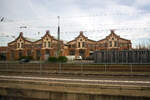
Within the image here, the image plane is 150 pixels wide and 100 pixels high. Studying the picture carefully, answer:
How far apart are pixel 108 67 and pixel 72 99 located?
9.01 meters

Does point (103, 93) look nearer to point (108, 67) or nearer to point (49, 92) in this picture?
point (49, 92)

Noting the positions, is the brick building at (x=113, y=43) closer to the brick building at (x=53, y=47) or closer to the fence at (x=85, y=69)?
the brick building at (x=53, y=47)

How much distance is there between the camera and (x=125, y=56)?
20891mm

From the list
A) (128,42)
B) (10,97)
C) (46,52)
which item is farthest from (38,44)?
(10,97)

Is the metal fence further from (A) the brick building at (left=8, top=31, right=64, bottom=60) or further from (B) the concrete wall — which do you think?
(A) the brick building at (left=8, top=31, right=64, bottom=60)

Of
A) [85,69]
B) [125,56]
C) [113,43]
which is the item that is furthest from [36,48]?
[125,56]

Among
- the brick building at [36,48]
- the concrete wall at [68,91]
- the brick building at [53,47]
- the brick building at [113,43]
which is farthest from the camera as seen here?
the brick building at [36,48]

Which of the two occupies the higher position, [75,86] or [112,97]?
[75,86]

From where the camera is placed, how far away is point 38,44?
133 feet

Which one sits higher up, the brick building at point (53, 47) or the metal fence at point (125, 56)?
the brick building at point (53, 47)

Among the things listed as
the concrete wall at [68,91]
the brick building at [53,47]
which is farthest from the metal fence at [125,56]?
the concrete wall at [68,91]

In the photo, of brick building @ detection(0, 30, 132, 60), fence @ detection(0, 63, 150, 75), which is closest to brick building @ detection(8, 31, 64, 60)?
brick building @ detection(0, 30, 132, 60)

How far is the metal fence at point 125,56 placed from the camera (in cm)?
2001

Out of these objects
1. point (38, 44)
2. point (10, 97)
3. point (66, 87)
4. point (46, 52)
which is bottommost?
point (10, 97)
